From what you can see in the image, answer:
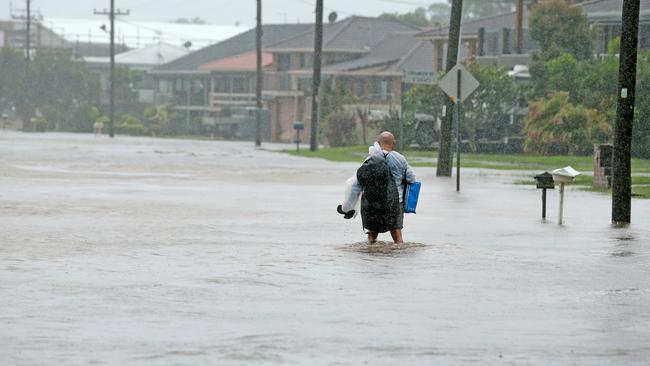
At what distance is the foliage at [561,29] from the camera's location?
65.6m

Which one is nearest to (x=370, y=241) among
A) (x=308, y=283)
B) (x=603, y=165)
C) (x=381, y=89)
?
(x=308, y=283)

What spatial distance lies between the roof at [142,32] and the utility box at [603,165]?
5420 inches

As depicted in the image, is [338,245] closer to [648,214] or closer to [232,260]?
[232,260]

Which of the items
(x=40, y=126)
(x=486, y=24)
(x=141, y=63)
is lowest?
(x=40, y=126)

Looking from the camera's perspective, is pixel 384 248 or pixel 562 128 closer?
pixel 384 248

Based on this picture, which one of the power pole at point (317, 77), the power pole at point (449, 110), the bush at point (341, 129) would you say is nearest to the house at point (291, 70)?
the bush at point (341, 129)

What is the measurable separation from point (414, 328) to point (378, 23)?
96544mm

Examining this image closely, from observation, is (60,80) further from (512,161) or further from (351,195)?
(351,195)

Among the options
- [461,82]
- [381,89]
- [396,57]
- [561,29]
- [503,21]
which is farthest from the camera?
[396,57]

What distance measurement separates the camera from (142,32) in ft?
589

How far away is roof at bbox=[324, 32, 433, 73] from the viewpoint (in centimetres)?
9357

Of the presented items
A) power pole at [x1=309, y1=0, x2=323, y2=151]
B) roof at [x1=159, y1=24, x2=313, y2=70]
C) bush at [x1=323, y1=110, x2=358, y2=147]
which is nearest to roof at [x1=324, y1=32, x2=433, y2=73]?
bush at [x1=323, y1=110, x2=358, y2=147]

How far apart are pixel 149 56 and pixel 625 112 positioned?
416 feet

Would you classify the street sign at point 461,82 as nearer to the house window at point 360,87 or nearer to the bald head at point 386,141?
the bald head at point 386,141
